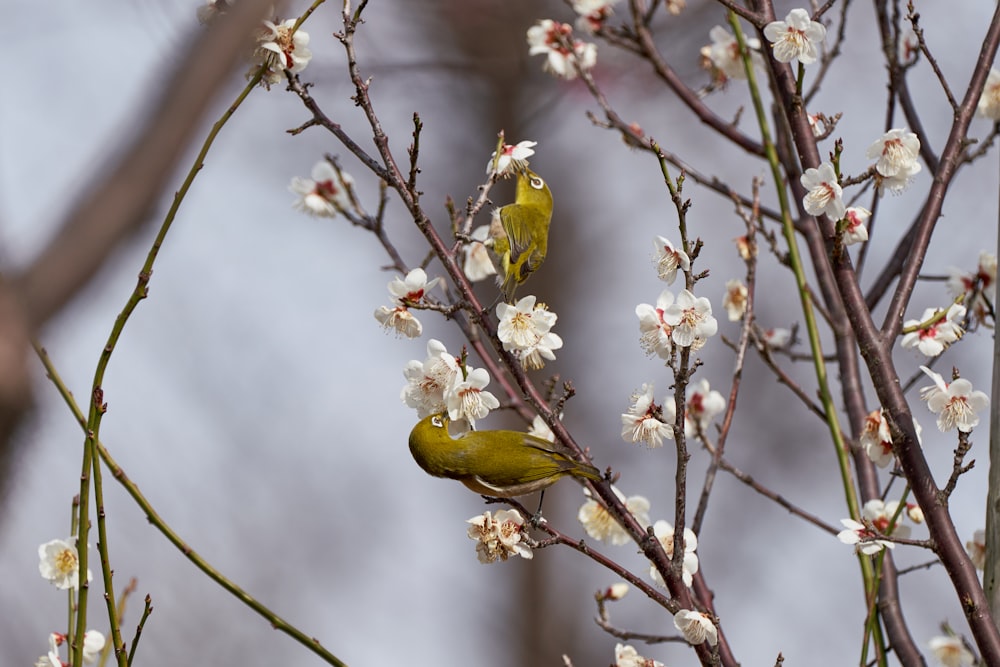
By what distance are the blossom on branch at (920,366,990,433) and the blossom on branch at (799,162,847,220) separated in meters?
0.28

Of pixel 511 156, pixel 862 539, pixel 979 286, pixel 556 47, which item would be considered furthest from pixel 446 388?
pixel 556 47

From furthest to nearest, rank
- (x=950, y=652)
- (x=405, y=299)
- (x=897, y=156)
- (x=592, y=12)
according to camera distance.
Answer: (x=592, y=12) < (x=950, y=652) < (x=897, y=156) < (x=405, y=299)

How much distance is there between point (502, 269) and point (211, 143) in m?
0.61

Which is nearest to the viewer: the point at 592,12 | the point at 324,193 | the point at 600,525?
the point at 600,525

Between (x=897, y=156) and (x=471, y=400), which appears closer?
(x=471, y=400)

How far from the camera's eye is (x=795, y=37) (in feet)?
5.50

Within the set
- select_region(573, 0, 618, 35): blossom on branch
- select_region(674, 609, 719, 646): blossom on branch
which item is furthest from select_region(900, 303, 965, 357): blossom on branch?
select_region(573, 0, 618, 35): blossom on branch

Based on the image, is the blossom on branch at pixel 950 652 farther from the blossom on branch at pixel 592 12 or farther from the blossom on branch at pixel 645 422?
the blossom on branch at pixel 592 12

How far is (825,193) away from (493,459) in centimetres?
65

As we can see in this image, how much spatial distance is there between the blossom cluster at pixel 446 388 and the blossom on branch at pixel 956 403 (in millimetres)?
699

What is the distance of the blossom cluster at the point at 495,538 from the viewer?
1420 millimetres

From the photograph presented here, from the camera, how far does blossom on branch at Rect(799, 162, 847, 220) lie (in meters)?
1.58

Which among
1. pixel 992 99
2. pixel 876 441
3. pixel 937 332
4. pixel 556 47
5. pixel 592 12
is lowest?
pixel 876 441

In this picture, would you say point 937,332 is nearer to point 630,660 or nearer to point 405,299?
point 630,660
